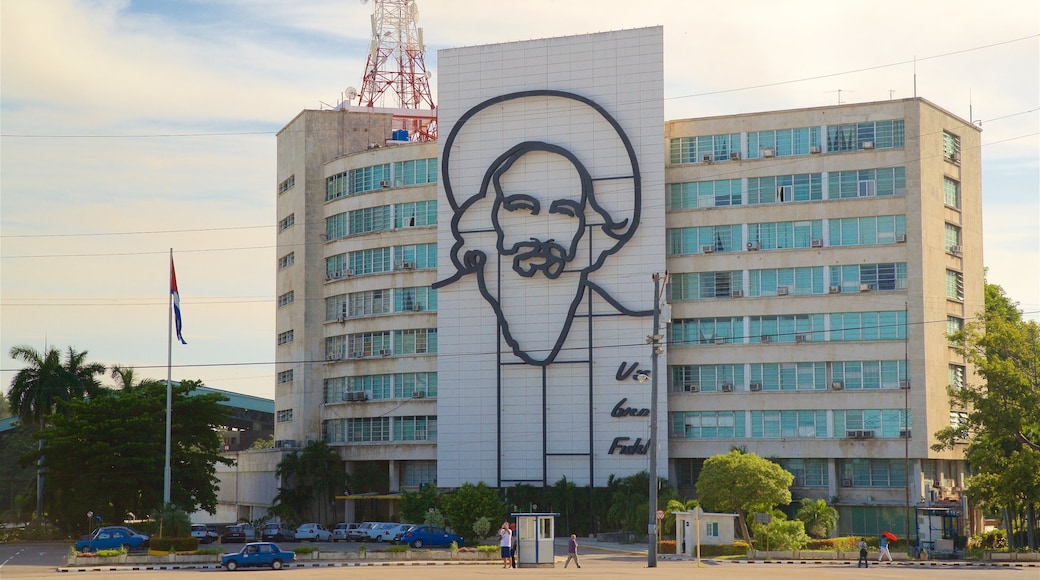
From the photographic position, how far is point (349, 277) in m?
92.8

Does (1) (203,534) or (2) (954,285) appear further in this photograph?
(2) (954,285)

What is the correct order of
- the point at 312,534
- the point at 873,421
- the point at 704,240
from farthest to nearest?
the point at 312,534 → the point at 704,240 → the point at 873,421

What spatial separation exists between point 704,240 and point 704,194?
2.88 meters

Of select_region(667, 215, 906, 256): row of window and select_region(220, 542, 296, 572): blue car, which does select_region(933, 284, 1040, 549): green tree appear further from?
select_region(220, 542, 296, 572): blue car

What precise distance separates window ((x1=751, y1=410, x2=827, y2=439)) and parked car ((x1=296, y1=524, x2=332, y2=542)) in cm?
2758

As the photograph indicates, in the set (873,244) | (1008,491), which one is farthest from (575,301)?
(1008,491)

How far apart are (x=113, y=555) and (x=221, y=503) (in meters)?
65.2

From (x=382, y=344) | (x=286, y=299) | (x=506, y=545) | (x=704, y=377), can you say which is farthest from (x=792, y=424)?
(x=286, y=299)

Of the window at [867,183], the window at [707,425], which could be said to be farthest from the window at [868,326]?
the window at [707,425]

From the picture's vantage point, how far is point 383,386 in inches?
3573

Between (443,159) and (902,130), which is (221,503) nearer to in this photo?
(443,159)

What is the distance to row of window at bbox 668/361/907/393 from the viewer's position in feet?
254

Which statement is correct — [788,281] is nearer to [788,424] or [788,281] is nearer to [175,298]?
[788,424]

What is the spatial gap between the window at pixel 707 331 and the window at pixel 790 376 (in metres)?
2.34
